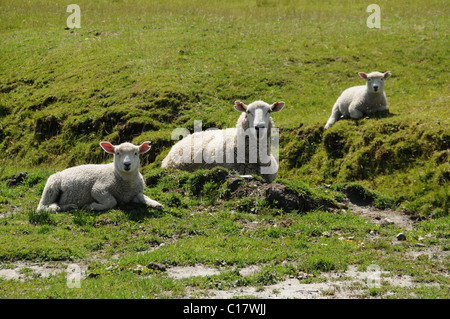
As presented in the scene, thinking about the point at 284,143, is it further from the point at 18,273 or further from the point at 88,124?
the point at 18,273

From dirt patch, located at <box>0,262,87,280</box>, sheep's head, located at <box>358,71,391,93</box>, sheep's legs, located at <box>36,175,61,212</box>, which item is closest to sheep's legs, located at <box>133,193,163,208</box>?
sheep's legs, located at <box>36,175,61,212</box>

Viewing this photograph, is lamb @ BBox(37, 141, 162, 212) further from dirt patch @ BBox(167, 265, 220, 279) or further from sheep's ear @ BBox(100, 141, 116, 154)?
dirt patch @ BBox(167, 265, 220, 279)

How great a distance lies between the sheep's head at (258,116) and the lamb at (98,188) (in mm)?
3196

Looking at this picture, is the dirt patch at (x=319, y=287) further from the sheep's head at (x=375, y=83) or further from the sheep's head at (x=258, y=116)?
the sheep's head at (x=375, y=83)

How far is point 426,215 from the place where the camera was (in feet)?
40.2

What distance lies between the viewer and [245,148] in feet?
47.6

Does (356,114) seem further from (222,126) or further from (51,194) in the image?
(51,194)

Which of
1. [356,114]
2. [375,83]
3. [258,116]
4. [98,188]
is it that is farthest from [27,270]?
[375,83]

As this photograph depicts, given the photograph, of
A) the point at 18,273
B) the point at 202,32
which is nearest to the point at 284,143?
the point at 18,273

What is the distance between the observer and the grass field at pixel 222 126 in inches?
356

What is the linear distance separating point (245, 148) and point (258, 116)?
1.19 m

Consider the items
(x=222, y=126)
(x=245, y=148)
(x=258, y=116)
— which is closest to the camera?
(x=258, y=116)

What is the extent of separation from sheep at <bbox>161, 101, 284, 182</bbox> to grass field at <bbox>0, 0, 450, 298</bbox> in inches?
45.2

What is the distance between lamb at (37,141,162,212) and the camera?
11.7 metres
